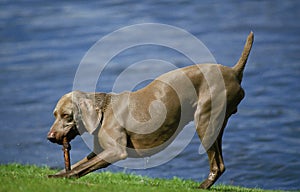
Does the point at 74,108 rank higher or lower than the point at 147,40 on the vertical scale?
higher

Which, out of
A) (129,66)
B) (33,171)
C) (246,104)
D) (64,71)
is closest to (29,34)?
(64,71)

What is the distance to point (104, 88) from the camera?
24141 millimetres

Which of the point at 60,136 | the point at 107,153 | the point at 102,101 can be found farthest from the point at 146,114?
the point at 60,136

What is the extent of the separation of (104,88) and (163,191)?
548 inches

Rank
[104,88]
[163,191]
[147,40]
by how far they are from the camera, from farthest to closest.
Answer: [147,40]
[104,88]
[163,191]

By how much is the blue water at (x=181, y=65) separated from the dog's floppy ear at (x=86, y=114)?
8.09 meters

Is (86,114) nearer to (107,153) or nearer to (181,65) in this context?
(107,153)

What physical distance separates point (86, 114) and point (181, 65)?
47.0 ft

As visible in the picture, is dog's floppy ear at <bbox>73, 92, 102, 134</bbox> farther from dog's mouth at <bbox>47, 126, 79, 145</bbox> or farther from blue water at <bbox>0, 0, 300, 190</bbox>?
blue water at <bbox>0, 0, 300, 190</bbox>

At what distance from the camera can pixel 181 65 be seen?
83.0ft

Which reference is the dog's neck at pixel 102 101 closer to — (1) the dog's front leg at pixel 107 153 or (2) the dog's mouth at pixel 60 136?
(1) the dog's front leg at pixel 107 153

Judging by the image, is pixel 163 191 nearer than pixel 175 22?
Yes

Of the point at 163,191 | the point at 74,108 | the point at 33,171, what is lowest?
the point at 33,171

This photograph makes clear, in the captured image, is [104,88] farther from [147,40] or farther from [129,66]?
[147,40]
